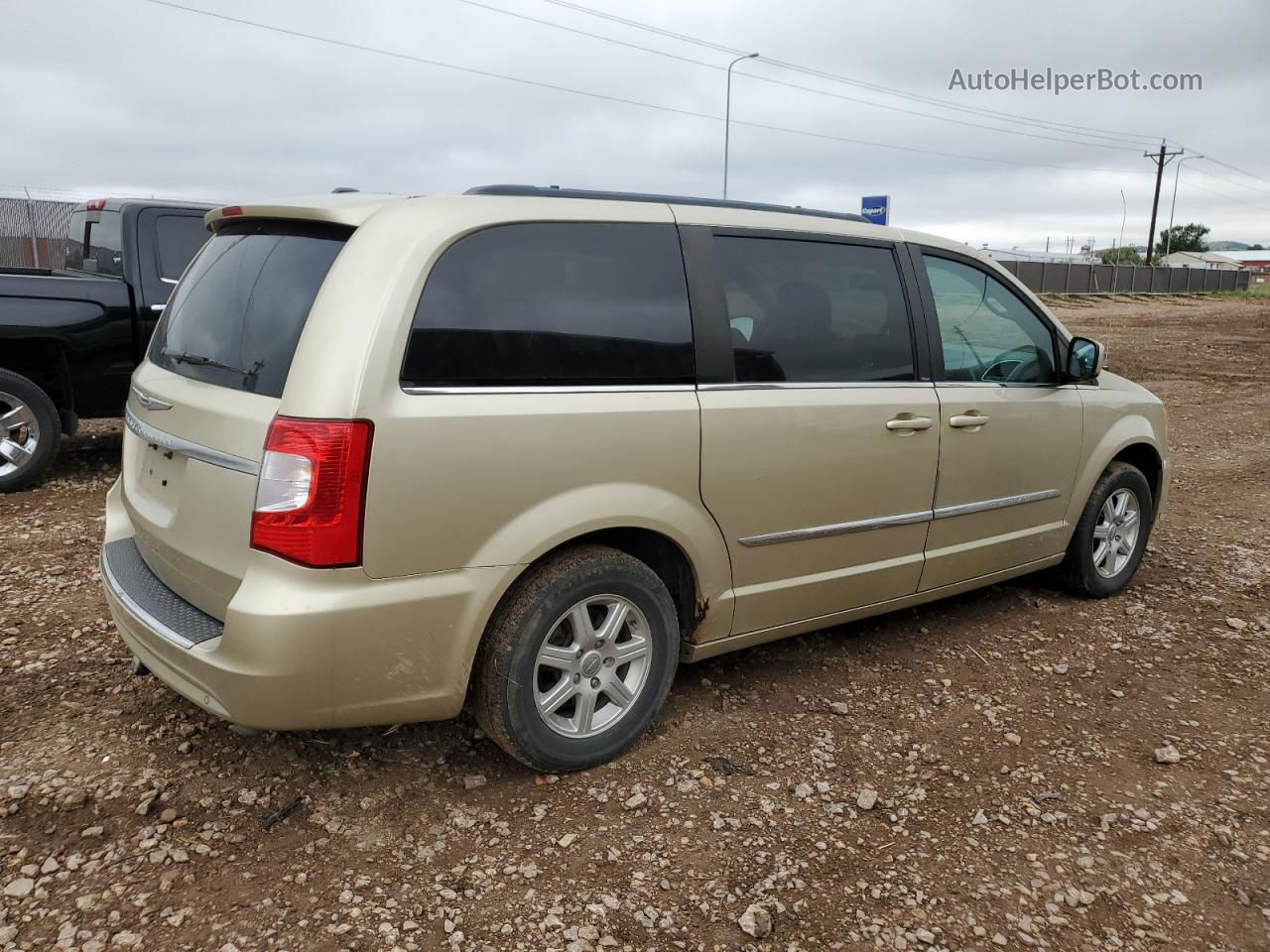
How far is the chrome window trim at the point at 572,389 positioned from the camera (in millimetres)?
2650

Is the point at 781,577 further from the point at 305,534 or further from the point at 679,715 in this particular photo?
the point at 305,534

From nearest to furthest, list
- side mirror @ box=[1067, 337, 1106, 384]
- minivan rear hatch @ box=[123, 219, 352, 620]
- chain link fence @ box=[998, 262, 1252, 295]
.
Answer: minivan rear hatch @ box=[123, 219, 352, 620], side mirror @ box=[1067, 337, 1106, 384], chain link fence @ box=[998, 262, 1252, 295]

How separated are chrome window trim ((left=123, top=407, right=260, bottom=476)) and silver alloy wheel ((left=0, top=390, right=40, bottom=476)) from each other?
12.2 feet

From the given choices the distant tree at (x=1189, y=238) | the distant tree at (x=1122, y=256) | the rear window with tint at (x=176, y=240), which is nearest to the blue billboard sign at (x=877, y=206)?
the rear window with tint at (x=176, y=240)


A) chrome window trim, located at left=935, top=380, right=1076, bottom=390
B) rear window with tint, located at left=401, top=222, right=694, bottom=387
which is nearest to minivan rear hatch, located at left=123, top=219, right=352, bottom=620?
rear window with tint, located at left=401, top=222, right=694, bottom=387

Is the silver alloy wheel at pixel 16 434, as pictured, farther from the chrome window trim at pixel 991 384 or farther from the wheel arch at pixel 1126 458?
the wheel arch at pixel 1126 458

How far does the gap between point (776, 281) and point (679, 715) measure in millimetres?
1619

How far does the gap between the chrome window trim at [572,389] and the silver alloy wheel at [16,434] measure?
16.1ft

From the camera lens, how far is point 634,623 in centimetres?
316

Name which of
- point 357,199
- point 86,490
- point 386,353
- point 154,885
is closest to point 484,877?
point 154,885

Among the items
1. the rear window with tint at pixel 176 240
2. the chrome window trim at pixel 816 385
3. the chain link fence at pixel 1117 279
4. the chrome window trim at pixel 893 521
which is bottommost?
the chrome window trim at pixel 893 521

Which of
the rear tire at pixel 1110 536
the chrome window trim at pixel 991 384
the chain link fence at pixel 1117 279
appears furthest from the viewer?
the chain link fence at pixel 1117 279

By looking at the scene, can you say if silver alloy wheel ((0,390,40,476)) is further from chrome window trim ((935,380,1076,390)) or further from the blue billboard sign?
the blue billboard sign

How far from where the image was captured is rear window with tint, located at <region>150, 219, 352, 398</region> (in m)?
2.76
